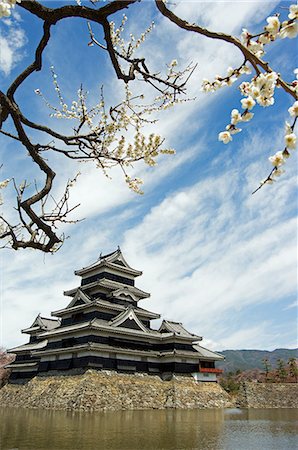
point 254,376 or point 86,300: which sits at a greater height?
point 86,300

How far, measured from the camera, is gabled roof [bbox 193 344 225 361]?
25.2 m

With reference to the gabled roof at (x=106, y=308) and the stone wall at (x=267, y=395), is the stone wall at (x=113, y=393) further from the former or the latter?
the gabled roof at (x=106, y=308)

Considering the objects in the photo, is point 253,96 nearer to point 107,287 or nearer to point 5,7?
point 5,7

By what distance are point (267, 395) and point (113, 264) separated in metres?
14.3

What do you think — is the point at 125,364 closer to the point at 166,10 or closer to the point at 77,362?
the point at 77,362

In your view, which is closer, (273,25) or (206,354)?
(273,25)

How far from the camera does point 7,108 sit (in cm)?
428

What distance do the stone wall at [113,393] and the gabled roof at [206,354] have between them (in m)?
1.92

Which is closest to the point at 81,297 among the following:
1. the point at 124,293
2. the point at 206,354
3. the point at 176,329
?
the point at 124,293

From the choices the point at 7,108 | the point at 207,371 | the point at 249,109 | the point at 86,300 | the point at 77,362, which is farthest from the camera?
the point at 207,371

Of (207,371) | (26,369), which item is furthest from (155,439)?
(26,369)

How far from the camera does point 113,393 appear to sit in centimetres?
1850

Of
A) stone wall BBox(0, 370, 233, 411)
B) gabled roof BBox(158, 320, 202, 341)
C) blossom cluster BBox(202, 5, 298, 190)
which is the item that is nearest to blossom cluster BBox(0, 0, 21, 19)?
blossom cluster BBox(202, 5, 298, 190)

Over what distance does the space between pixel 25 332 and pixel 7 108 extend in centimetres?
2922
